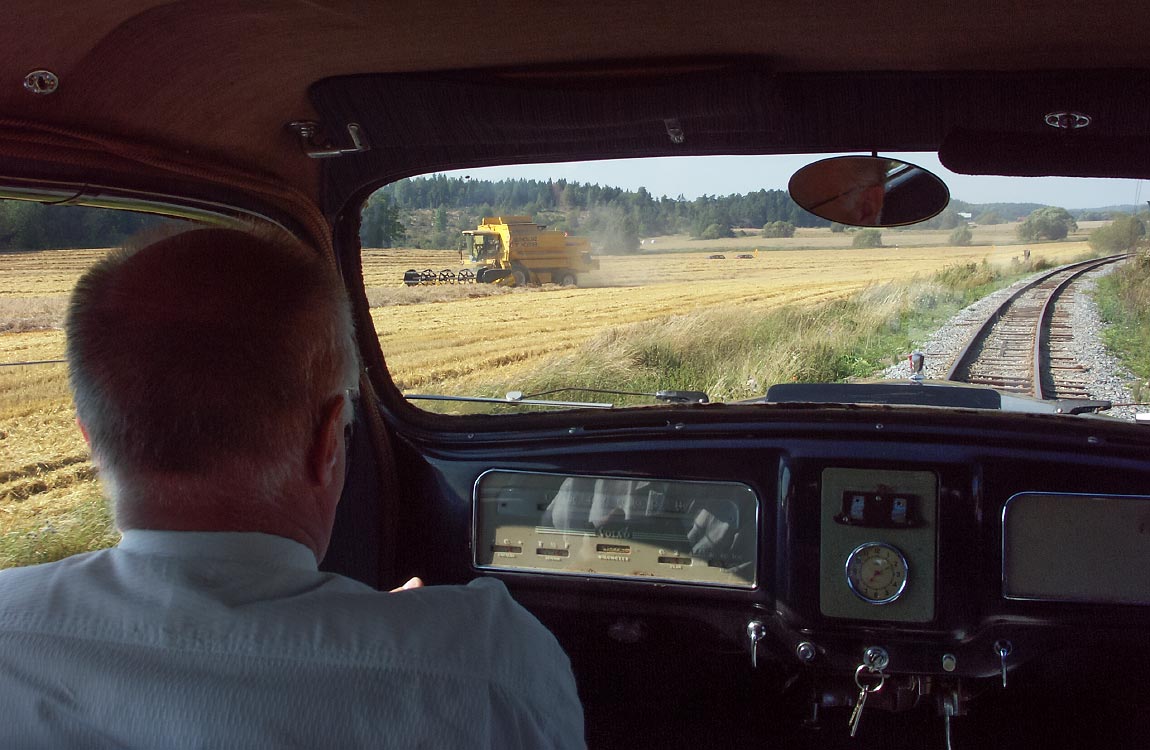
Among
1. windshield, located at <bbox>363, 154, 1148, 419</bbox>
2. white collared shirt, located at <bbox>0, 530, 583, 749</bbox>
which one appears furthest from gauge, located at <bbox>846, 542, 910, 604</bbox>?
white collared shirt, located at <bbox>0, 530, 583, 749</bbox>

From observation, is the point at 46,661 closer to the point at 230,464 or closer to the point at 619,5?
the point at 230,464

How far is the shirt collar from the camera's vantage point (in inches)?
49.6

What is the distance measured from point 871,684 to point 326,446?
7.68 feet

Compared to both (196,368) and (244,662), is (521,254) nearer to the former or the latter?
(196,368)

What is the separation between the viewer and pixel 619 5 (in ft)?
7.05

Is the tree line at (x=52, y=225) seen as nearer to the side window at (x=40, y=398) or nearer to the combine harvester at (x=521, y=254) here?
the side window at (x=40, y=398)

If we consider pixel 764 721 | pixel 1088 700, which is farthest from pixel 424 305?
pixel 1088 700

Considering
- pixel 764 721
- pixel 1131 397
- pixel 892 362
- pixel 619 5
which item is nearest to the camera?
pixel 619 5

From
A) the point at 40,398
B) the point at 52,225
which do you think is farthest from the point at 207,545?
the point at 40,398

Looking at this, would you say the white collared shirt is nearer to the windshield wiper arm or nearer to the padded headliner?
the padded headliner

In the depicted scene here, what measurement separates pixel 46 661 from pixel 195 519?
0.23 meters


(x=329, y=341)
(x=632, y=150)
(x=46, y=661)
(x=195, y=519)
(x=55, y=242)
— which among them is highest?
(x=632, y=150)

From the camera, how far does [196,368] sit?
125 centimetres

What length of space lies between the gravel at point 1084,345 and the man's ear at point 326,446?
6.39ft
